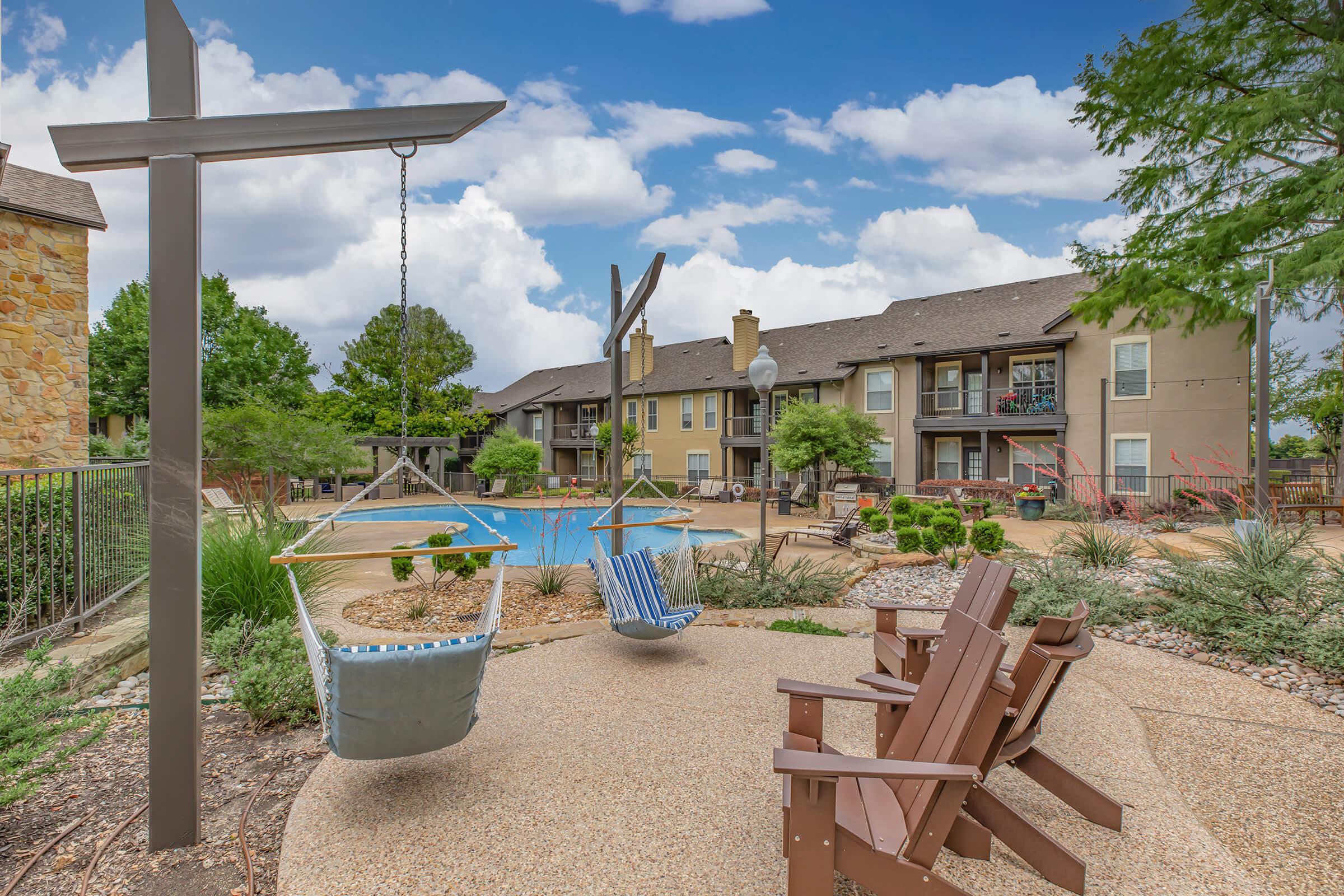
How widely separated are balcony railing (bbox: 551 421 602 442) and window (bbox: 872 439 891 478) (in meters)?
12.9

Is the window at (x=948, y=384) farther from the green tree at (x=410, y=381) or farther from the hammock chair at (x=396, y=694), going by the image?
the green tree at (x=410, y=381)

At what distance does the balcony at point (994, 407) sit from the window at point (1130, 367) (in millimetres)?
Answer: 1419

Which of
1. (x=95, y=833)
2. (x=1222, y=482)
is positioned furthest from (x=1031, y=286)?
(x=95, y=833)

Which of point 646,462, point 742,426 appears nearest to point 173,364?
point 742,426

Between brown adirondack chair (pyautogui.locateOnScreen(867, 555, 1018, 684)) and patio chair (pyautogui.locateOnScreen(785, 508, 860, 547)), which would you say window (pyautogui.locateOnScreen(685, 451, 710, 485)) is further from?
brown adirondack chair (pyautogui.locateOnScreen(867, 555, 1018, 684))

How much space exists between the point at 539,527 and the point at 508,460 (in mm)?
10138

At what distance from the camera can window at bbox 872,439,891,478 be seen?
824 inches

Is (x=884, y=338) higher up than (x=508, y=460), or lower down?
higher up

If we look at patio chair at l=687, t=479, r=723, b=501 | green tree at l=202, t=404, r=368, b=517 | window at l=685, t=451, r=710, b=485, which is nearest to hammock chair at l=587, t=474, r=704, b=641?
green tree at l=202, t=404, r=368, b=517

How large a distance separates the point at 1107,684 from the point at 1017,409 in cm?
1612

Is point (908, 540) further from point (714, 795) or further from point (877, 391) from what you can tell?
point (877, 391)

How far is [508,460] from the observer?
2544 cm

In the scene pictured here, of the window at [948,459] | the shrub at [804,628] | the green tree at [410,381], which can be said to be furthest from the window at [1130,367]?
the green tree at [410,381]

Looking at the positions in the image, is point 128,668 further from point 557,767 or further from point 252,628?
point 557,767
